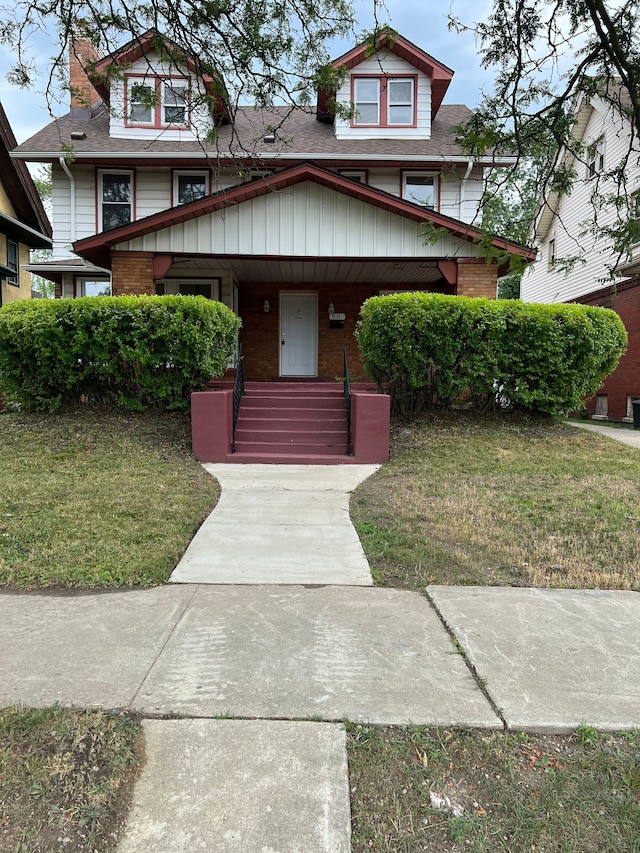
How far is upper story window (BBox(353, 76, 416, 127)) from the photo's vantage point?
14344 mm

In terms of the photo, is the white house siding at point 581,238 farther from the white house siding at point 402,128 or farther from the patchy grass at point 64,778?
the patchy grass at point 64,778

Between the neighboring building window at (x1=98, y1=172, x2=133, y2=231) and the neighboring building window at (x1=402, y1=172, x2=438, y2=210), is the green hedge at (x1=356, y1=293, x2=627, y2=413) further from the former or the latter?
the neighboring building window at (x1=98, y1=172, x2=133, y2=231)

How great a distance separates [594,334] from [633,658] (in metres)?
7.53

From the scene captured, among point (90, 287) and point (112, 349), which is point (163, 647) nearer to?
point (112, 349)

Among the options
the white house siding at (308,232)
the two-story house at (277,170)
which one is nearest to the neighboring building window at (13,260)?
the two-story house at (277,170)

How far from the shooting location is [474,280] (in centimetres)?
1083

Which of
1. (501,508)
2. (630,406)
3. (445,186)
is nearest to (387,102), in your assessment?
(445,186)

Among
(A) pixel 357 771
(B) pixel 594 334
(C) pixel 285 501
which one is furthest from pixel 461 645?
(B) pixel 594 334

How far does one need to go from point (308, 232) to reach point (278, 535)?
7.58m

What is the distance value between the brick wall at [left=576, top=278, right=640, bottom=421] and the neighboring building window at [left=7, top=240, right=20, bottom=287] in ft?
57.7

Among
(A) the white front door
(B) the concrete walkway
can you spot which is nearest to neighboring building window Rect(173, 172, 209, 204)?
(A) the white front door

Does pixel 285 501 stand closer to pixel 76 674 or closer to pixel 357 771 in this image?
pixel 76 674

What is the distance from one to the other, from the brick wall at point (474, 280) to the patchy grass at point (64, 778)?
10.2 meters

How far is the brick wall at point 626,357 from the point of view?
14766 mm
